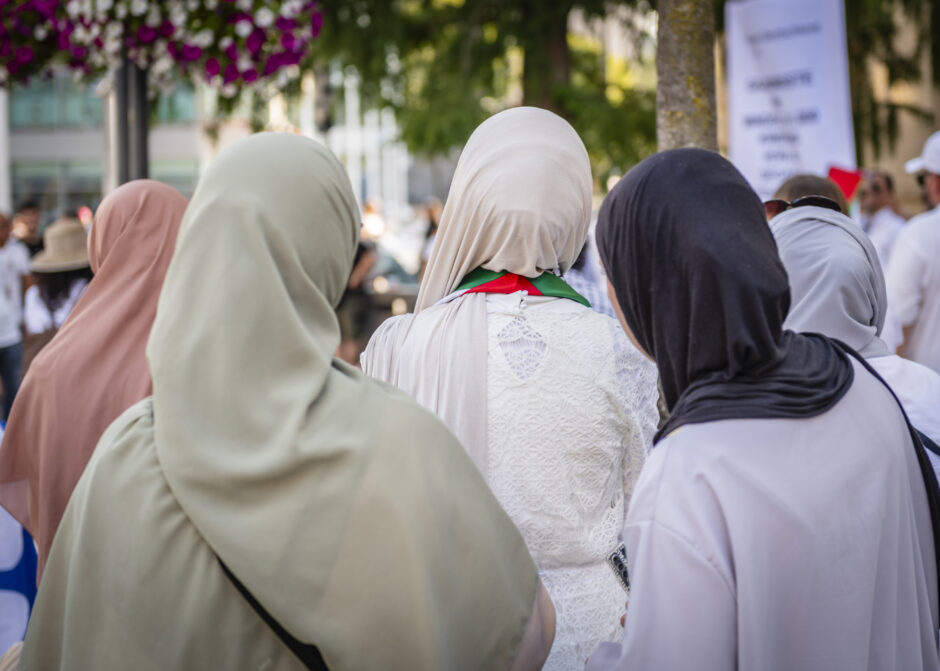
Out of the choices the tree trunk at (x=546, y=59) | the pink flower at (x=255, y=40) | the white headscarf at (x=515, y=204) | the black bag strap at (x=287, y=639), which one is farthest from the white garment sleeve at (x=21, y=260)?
the black bag strap at (x=287, y=639)

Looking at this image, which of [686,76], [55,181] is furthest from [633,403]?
[55,181]

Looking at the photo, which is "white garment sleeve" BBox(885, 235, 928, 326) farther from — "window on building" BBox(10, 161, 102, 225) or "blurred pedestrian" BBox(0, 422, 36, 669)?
"window on building" BBox(10, 161, 102, 225)

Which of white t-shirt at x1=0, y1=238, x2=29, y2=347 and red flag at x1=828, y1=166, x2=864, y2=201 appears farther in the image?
white t-shirt at x1=0, y1=238, x2=29, y2=347

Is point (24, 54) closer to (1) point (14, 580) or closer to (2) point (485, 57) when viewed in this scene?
(1) point (14, 580)

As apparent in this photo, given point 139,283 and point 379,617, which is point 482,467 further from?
point 139,283

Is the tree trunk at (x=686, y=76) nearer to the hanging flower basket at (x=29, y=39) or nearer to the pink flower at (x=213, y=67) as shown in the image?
the pink flower at (x=213, y=67)

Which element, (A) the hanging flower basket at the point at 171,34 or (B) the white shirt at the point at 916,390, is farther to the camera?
(A) the hanging flower basket at the point at 171,34

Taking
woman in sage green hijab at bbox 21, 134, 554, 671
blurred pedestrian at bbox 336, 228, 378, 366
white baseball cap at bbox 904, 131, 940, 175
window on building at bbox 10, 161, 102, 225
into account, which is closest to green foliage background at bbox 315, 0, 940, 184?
blurred pedestrian at bbox 336, 228, 378, 366

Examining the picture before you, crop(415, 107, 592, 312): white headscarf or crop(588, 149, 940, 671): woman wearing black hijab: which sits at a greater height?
crop(415, 107, 592, 312): white headscarf

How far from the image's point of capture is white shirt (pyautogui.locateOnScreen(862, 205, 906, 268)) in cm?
733

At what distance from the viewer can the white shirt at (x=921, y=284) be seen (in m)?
4.87

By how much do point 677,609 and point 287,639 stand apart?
2.21 feet

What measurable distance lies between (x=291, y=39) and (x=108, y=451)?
4.14 meters

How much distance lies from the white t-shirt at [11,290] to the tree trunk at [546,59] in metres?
4.64
